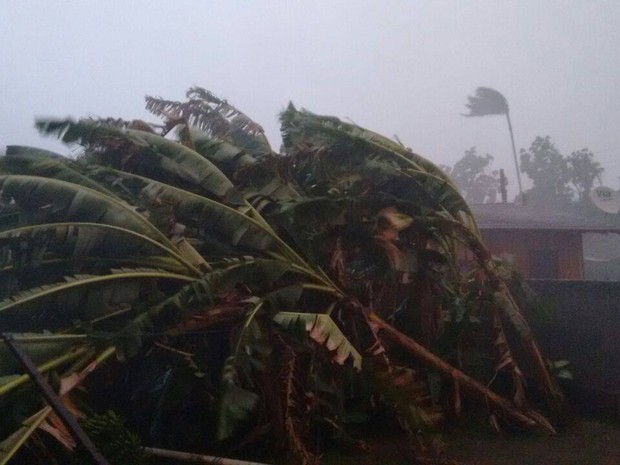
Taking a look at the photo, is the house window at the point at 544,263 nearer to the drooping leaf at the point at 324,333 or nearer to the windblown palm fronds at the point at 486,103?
the windblown palm fronds at the point at 486,103

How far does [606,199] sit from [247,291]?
15285 millimetres

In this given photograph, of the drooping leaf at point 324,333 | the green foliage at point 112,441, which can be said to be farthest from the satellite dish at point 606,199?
the green foliage at point 112,441

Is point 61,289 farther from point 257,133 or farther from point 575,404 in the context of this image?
point 575,404

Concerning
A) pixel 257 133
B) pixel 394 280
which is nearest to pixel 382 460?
pixel 394 280

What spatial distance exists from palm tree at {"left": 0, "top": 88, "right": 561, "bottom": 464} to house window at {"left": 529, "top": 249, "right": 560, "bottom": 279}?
10613 millimetres

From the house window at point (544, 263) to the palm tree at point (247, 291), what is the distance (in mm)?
10613

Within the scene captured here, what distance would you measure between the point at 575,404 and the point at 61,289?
5915 mm

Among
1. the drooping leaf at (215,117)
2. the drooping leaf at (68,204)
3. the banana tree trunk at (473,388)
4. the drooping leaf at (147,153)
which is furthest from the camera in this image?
the drooping leaf at (215,117)

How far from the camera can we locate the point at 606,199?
62.0ft

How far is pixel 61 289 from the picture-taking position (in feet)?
18.9

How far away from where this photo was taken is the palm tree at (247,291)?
5.86 m

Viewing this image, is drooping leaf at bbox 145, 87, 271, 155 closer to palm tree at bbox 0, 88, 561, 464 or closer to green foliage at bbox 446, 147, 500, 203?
palm tree at bbox 0, 88, 561, 464

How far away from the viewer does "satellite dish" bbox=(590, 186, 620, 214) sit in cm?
1864

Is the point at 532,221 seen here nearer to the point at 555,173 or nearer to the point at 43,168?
the point at 43,168
